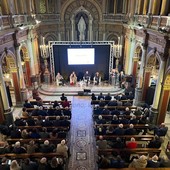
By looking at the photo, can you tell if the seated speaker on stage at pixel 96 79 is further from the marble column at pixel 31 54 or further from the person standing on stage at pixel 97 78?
the marble column at pixel 31 54

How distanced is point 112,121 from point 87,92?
6.02m

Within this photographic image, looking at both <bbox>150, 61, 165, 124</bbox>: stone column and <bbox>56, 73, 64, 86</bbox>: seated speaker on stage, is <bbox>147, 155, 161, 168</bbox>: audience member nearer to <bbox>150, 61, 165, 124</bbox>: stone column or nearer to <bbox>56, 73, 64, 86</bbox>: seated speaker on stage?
<bbox>150, 61, 165, 124</bbox>: stone column

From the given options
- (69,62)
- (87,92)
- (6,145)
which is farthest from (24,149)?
(69,62)

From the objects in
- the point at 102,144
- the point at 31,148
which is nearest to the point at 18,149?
the point at 31,148

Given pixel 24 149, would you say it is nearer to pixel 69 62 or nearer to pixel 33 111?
pixel 33 111

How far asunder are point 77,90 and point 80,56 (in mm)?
3119

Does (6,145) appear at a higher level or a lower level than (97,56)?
lower

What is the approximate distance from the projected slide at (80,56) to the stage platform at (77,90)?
206 cm

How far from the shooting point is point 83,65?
734 inches

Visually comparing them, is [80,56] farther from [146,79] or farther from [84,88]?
[146,79]

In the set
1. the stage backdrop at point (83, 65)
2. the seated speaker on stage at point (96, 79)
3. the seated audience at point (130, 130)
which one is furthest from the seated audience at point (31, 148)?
the stage backdrop at point (83, 65)

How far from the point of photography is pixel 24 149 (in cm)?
812

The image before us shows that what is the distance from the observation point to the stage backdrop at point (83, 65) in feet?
58.9

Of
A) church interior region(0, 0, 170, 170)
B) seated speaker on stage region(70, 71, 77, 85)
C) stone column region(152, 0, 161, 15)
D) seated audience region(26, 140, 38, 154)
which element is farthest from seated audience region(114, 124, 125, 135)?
seated speaker on stage region(70, 71, 77, 85)
